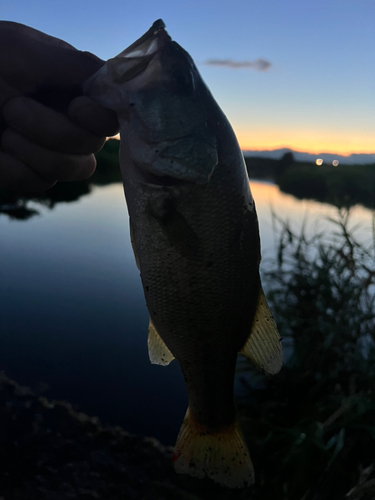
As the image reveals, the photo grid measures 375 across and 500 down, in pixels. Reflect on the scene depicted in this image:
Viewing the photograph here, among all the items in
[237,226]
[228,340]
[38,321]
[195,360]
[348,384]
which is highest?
[237,226]

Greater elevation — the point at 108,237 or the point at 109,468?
the point at 108,237

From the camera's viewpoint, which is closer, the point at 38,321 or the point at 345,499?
the point at 345,499

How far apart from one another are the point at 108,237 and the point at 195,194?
1635 centimetres

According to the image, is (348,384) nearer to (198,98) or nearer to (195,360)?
(195,360)

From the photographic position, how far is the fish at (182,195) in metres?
1.58

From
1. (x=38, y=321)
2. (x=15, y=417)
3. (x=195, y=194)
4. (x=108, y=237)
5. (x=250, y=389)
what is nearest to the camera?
(x=195, y=194)

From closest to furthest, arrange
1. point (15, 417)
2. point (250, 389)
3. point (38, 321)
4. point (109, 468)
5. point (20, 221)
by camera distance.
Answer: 1. point (109, 468)
2. point (15, 417)
3. point (250, 389)
4. point (38, 321)
5. point (20, 221)

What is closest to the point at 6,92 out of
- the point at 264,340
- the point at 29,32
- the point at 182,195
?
the point at 29,32

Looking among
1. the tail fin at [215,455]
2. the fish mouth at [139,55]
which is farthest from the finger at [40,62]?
the tail fin at [215,455]

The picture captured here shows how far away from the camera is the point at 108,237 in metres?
17.3

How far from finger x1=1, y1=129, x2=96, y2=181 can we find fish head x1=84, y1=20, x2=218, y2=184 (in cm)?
46

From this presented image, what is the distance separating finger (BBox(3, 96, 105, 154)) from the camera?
1.71 meters

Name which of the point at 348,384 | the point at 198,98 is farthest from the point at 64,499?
the point at 198,98

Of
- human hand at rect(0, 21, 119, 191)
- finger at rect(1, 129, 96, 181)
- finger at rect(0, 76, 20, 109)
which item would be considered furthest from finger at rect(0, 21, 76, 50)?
finger at rect(1, 129, 96, 181)
